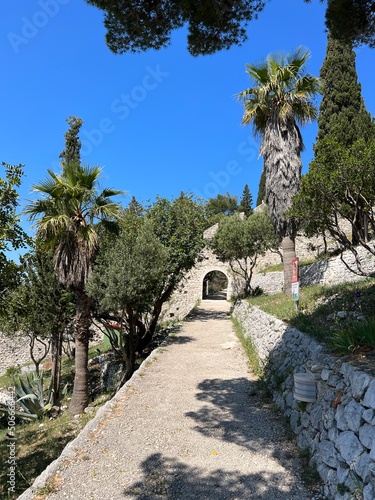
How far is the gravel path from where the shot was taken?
331cm

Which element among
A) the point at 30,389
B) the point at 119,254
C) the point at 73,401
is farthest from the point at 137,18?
the point at 30,389

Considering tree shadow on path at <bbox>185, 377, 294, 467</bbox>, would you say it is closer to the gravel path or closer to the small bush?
the gravel path

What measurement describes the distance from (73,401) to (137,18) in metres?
9.15

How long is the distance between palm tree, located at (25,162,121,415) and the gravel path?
287 centimetres

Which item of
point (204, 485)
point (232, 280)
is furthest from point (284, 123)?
point (232, 280)

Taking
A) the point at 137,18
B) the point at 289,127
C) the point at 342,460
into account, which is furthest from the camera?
the point at 289,127

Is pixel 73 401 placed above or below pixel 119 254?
below

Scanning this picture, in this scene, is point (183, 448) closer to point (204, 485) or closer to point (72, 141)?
point (204, 485)

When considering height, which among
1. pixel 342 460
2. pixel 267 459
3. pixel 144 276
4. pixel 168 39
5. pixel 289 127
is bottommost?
pixel 267 459

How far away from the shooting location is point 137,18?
19.2 ft

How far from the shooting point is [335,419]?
133 inches

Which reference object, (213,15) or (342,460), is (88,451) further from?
(213,15)

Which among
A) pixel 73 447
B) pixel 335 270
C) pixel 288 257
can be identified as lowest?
pixel 73 447

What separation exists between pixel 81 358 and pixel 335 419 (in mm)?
7442
